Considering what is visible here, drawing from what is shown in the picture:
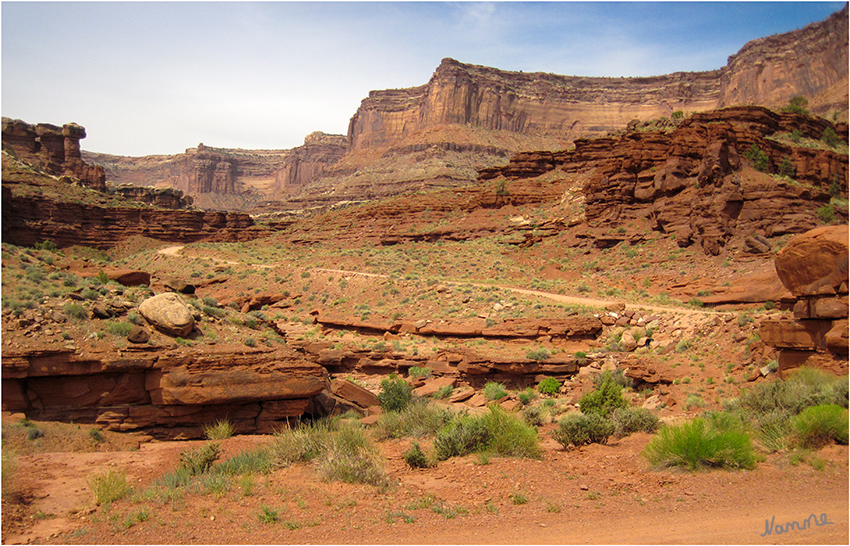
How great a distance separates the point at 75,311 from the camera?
11008mm

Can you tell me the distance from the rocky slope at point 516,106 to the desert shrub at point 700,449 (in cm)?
8444

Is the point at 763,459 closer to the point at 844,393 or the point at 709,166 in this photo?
the point at 844,393

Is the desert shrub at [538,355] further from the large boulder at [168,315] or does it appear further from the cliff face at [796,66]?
the cliff face at [796,66]

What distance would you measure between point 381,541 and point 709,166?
122ft

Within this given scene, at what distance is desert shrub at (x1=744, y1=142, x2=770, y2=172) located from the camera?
37.7 meters

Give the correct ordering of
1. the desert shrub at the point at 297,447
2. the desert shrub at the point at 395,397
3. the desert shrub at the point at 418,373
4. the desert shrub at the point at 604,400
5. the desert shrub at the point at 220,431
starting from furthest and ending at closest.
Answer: the desert shrub at the point at 418,373 → the desert shrub at the point at 395,397 → the desert shrub at the point at 604,400 → the desert shrub at the point at 220,431 → the desert shrub at the point at 297,447

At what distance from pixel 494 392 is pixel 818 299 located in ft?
29.8

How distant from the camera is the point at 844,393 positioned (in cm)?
909

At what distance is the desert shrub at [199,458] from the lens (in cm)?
881

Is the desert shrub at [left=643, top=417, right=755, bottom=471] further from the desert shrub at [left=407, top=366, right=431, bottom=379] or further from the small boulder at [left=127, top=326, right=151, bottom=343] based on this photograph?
the desert shrub at [left=407, top=366, right=431, bottom=379]

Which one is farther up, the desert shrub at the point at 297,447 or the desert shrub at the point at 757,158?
the desert shrub at the point at 757,158

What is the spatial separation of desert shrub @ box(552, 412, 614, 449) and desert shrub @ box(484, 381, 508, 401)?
20.2 ft
